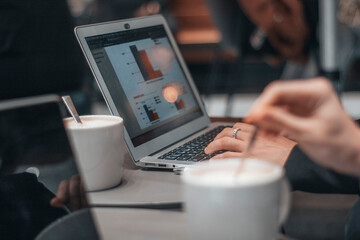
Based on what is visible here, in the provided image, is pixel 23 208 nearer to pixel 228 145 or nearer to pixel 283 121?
pixel 283 121

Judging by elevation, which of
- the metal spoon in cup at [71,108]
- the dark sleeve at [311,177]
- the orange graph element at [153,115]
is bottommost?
the dark sleeve at [311,177]

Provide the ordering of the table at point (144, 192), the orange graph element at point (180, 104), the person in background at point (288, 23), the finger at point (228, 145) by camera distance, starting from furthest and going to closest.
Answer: the person in background at point (288, 23) → the orange graph element at point (180, 104) → the finger at point (228, 145) → the table at point (144, 192)

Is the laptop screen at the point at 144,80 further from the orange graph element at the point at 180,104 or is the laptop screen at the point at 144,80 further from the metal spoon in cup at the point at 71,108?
the metal spoon in cup at the point at 71,108

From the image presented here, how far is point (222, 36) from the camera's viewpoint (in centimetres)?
270

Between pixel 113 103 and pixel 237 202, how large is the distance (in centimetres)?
48

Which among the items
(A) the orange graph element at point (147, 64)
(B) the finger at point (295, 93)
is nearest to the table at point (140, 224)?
(B) the finger at point (295, 93)

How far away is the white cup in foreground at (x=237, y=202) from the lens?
0.45m

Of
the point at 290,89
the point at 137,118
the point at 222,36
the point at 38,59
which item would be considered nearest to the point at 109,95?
the point at 137,118

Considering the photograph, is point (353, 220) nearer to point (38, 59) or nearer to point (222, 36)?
point (38, 59)

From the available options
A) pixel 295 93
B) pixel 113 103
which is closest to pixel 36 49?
pixel 113 103

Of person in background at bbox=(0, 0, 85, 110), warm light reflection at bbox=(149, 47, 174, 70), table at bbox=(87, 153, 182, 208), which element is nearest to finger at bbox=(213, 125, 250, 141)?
table at bbox=(87, 153, 182, 208)

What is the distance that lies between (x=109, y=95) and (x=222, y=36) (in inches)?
74.4

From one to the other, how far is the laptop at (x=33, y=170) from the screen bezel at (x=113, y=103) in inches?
14.2

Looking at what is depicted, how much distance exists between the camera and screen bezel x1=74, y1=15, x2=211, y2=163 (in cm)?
87
